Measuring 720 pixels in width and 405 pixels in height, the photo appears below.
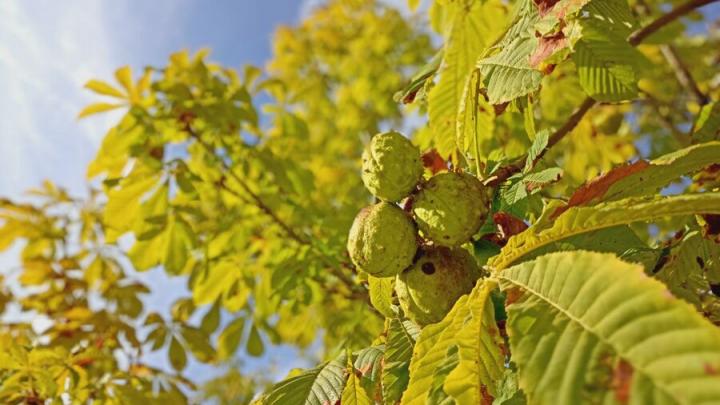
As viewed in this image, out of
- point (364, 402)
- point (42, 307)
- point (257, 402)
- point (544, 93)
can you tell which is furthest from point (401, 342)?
point (42, 307)

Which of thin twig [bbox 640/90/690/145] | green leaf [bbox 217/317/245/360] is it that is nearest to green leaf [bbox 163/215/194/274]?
green leaf [bbox 217/317/245/360]

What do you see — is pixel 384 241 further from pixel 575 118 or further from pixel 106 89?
pixel 106 89

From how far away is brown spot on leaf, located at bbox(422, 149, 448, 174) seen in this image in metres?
1.26

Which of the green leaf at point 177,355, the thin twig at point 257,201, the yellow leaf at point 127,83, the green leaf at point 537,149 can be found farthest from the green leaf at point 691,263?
the green leaf at point 177,355

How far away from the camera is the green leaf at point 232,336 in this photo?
2744 mm

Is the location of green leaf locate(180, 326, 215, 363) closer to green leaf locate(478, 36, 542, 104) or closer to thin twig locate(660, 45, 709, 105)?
green leaf locate(478, 36, 542, 104)

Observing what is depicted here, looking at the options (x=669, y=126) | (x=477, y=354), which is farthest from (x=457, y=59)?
(x=669, y=126)

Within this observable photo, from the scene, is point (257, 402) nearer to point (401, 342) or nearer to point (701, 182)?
point (401, 342)

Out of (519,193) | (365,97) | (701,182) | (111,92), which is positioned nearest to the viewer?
(519,193)

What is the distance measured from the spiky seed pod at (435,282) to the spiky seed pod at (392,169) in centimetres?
12

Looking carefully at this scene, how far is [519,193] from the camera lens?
0.93 meters

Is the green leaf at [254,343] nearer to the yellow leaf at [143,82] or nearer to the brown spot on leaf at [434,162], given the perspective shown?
the yellow leaf at [143,82]

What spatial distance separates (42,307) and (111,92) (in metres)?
1.41

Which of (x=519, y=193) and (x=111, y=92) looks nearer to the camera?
(x=519, y=193)
